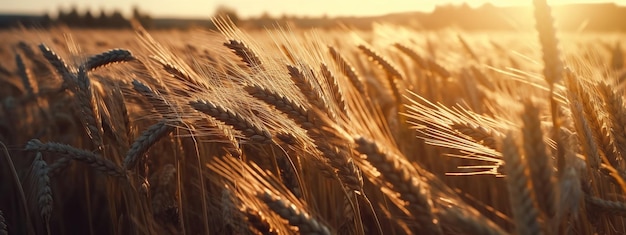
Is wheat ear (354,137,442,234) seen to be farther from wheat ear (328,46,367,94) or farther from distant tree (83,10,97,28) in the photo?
distant tree (83,10,97,28)

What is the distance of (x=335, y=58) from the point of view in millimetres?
2482

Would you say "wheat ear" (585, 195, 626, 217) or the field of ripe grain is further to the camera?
"wheat ear" (585, 195, 626, 217)

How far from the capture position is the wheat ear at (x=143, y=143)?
5.22ft

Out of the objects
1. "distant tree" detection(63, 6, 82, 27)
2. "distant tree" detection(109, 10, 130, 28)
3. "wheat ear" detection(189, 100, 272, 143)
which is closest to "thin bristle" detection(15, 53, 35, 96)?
"wheat ear" detection(189, 100, 272, 143)

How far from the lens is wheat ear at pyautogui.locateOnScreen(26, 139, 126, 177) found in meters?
1.64

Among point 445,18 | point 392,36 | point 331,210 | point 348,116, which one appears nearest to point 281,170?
point 331,210

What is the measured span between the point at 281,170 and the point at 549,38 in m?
1.02

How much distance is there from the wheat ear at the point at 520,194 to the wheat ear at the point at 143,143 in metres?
1.04

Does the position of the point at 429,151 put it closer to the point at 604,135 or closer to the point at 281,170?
the point at 281,170

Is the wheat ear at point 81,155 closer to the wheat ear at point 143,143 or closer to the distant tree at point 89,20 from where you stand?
the wheat ear at point 143,143

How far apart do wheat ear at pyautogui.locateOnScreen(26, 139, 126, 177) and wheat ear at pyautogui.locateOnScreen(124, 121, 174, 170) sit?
0.08 meters

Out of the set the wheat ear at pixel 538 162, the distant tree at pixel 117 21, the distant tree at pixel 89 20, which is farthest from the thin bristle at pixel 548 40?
the distant tree at pixel 89 20

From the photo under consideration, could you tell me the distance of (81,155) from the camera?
1.65 m

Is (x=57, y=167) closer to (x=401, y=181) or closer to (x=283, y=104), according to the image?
(x=283, y=104)
